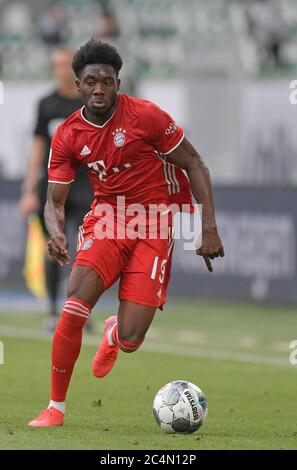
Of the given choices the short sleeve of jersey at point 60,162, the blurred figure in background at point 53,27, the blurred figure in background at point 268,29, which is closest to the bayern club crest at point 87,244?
the short sleeve of jersey at point 60,162

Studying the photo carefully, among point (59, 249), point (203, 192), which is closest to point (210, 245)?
point (203, 192)

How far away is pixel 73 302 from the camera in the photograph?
693 centimetres

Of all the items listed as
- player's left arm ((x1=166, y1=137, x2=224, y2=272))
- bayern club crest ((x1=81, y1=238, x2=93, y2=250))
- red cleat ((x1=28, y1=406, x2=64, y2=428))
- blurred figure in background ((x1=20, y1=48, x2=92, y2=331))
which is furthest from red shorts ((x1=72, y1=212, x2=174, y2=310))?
blurred figure in background ((x1=20, y1=48, x2=92, y2=331))

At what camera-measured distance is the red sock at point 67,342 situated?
6926 millimetres

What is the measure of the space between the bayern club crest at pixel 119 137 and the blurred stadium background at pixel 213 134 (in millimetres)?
1910

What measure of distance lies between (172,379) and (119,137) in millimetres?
2905

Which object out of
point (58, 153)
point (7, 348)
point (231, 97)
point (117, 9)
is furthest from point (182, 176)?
point (117, 9)

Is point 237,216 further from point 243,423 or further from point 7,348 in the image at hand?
point 243,423

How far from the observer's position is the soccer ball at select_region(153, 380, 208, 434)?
673 cm

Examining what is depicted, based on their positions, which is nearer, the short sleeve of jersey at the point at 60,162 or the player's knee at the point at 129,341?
the short sleeve of jersey at the point at 60,162

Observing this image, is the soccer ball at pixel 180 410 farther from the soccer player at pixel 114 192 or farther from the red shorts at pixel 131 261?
the red shorts at pixel 131 261

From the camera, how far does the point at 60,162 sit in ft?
23.7

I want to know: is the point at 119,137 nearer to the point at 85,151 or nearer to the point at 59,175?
the point at 85,151
